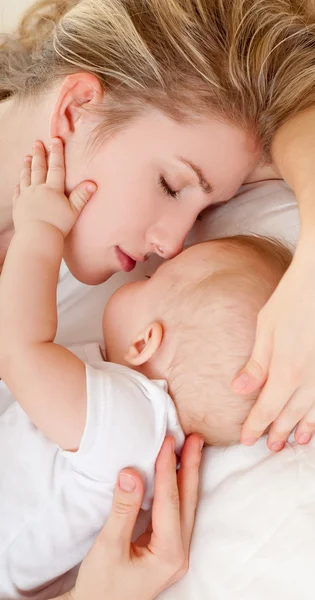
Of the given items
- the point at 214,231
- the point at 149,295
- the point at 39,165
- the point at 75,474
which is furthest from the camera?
→ the point at 214,231

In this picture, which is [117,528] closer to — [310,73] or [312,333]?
[312,333]

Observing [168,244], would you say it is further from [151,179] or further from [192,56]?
[192,56]

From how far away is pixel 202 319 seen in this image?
3.29 ft

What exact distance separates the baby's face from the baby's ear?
0.05 ft

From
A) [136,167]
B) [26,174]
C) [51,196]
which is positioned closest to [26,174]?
[26,174]

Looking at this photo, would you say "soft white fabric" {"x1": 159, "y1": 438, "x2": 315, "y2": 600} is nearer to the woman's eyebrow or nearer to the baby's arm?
the baby's arm

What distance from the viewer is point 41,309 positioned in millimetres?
1039

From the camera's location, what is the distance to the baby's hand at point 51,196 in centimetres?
115

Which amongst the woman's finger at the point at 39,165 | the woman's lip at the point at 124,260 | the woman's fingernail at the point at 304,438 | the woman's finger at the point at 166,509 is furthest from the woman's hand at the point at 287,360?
the woman's finger at the point at 39,165

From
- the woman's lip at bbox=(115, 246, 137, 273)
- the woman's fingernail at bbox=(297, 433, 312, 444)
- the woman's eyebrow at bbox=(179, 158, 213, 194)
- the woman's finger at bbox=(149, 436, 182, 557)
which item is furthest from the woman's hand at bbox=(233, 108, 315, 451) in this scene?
the woman's lip at bbox=(115, 246, 137, 273)

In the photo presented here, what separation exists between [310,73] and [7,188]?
2.32 ft

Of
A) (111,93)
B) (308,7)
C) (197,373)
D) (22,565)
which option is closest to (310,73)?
(308,7)

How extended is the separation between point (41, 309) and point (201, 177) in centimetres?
41

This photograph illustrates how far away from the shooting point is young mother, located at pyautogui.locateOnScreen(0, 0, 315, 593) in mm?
1142
